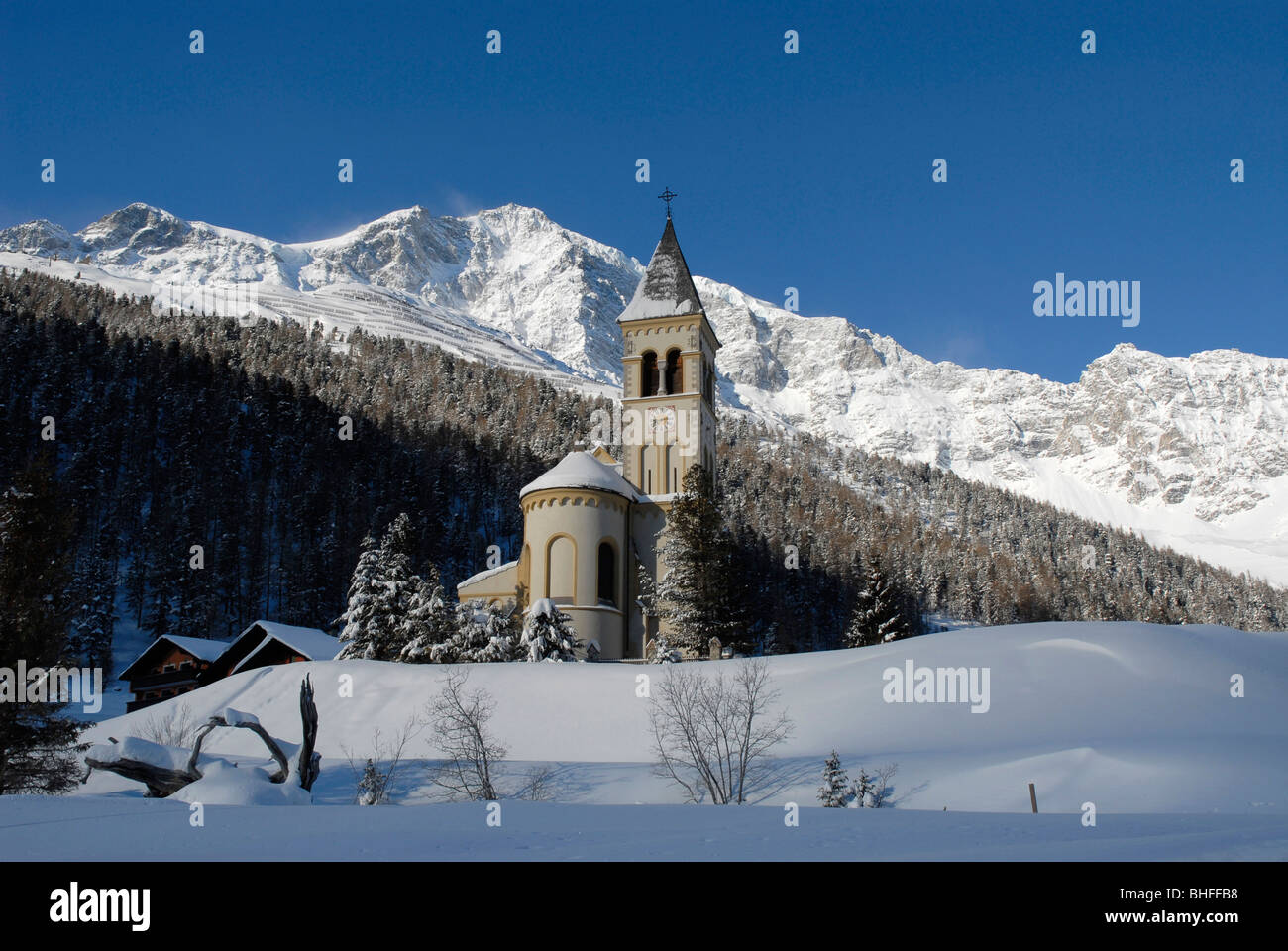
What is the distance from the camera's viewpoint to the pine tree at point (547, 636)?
1288 inches

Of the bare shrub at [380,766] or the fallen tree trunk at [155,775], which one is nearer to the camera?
the fallen tree trunk at [155,775]

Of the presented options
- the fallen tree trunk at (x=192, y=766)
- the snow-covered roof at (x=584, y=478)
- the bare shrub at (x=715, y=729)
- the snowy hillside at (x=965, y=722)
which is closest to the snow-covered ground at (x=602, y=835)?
the fallen tree trunk at (x=192, y=766)

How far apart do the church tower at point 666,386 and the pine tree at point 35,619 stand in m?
26.0

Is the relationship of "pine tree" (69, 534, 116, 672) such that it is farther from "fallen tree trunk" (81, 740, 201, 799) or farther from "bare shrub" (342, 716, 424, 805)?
"fallen tree trunk" (81, 740, 201, 799)

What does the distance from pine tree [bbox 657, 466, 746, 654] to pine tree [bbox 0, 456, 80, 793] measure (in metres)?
19.6

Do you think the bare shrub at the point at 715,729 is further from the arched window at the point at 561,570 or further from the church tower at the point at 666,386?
the church tower at the point at 666,386

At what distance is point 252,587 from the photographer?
75750 millimetres

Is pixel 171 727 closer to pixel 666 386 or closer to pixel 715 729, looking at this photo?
pixel 715 729

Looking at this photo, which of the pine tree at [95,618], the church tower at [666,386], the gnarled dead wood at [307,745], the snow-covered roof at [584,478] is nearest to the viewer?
the gnarled dead wood at [307,745]

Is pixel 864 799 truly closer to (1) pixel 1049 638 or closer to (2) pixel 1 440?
(1) pixel 1049 638
